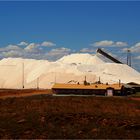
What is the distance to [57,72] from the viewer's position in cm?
11500

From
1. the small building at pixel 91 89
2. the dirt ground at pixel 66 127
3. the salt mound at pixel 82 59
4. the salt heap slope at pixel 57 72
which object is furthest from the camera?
the salt mound at pixel 82 59

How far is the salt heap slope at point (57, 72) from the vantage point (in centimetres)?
10900

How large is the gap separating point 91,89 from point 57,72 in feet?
150

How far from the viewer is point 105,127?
25.6m

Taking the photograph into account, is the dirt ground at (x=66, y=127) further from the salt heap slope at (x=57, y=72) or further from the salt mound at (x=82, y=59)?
the salt mound at (x=82, y=59)

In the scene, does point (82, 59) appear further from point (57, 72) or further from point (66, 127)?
point (66, 127)

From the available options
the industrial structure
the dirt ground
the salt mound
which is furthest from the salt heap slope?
the dirt ground

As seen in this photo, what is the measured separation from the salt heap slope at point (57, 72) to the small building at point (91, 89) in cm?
2974

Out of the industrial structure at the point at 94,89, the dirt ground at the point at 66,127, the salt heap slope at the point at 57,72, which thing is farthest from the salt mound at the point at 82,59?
the dirt ground at the point at 66,127

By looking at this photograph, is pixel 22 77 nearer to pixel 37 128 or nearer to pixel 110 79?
pixel 110 79

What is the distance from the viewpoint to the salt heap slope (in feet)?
358

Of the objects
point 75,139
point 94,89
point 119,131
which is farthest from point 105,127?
point 94,89

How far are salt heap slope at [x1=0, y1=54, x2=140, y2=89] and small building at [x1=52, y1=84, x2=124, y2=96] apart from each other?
29.7 metres

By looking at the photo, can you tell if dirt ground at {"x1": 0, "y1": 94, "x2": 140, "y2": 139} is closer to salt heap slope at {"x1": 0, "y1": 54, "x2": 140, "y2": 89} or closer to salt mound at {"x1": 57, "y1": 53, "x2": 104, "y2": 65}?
salt heap slope at {"x1": 0, "y1": 54, "x2": 140, "y2": 89}
